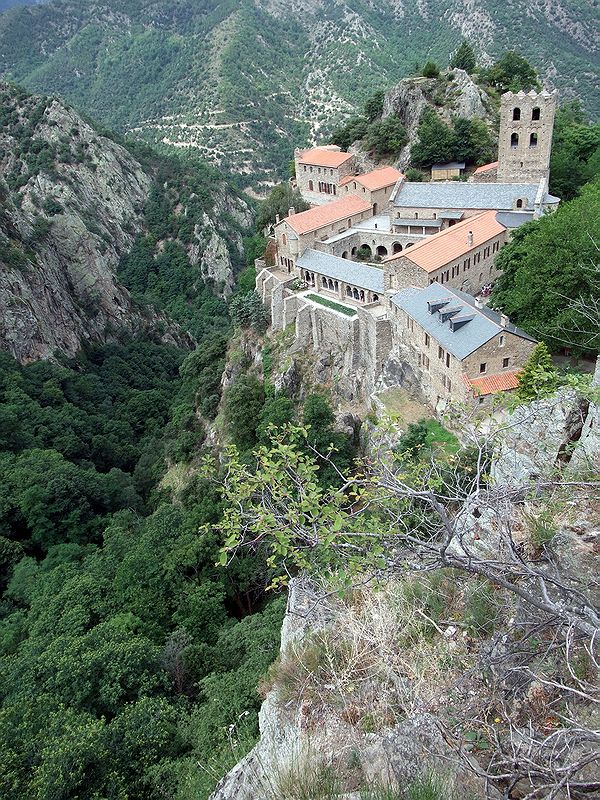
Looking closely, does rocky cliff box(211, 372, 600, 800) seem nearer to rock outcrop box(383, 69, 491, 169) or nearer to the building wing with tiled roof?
the building wing with tiled roof

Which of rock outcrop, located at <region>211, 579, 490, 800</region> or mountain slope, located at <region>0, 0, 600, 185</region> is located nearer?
rock outcrop, located at <region>211, 579, 490, 800</region>

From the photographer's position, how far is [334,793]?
6816 mm

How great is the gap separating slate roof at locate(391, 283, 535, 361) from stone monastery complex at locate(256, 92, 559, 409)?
0.06 m

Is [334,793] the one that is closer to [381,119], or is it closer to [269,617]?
[269,617]

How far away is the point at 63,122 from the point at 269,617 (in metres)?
106

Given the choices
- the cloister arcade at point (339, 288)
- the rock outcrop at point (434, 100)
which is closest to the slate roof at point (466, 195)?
the cloister arcade at point (339, 288)

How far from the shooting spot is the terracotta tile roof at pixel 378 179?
1853 inches

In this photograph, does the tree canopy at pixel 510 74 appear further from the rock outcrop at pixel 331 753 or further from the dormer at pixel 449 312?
the rock outcrop at pixel 331 753

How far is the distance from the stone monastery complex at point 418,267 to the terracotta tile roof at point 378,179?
0.33ft

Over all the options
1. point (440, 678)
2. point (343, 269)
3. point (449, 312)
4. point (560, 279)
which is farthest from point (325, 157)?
point (440, 678)

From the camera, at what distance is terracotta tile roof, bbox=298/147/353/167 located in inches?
2072

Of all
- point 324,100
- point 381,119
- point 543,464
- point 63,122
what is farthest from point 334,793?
point 324,100

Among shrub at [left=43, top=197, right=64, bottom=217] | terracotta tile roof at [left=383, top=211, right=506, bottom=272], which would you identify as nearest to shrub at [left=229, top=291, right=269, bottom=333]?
terracotta tile roof at [left=383, top=211, right=506, bottom=272]

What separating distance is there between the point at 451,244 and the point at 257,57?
16071 centimetres
